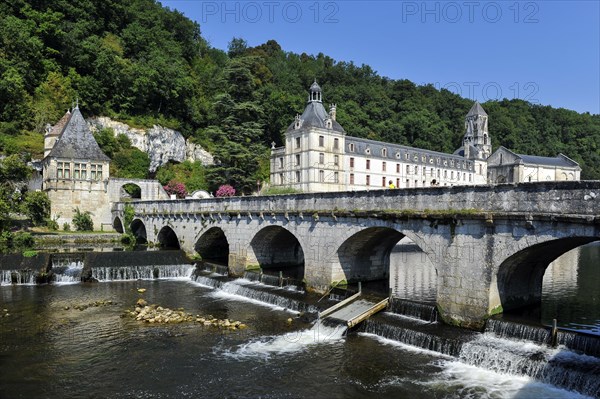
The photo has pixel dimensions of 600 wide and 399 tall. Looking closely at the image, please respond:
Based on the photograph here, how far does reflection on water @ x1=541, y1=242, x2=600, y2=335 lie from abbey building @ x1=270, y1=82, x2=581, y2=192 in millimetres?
29367

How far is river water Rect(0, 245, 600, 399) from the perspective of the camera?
1311cm

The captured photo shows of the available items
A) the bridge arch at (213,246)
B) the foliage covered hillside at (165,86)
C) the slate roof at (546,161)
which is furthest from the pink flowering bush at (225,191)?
the slate roof at (546,161)

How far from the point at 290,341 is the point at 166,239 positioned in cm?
3050

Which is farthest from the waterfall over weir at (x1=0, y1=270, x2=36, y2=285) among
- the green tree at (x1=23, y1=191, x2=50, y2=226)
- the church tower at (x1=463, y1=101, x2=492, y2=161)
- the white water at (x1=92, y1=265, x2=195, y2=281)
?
the church tower at (x1=463, y1=101, x2=492, y2=161)

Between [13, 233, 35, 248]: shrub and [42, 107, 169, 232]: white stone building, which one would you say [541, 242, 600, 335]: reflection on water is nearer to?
[13, 233, 35, 248]: shrub

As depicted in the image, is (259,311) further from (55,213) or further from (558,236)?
(55,213)

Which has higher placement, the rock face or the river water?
the rock face

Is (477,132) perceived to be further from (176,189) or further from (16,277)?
(16,277)

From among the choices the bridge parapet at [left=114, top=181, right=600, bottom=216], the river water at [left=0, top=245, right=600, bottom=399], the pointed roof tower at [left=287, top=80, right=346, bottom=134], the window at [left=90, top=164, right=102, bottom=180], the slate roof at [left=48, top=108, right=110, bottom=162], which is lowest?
the river water at [left=0, top=245, right=600, bottom=399]

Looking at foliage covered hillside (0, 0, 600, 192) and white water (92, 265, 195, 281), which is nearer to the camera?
white water (92, 265, 195, 281)

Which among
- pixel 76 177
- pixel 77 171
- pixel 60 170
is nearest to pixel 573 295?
pixel 76 177

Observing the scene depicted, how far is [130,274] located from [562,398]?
28501mm

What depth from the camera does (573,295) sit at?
933 inches

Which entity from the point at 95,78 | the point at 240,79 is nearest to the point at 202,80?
the point at 240,79
